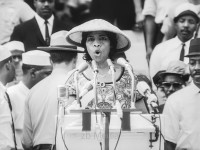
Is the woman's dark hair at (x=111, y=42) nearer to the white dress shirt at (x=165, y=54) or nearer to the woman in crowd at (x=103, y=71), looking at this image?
the woman in crowd at (x=103, y=71)

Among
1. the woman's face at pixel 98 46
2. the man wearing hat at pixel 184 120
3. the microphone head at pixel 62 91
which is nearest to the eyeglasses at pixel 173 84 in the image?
the man wearing hat at pixel 184 120

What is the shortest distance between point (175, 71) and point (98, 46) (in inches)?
Answer: 101

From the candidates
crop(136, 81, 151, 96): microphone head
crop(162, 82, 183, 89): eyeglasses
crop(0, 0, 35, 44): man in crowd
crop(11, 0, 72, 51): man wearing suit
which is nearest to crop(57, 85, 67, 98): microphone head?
crop(136, 81, 151, 96): microphone head

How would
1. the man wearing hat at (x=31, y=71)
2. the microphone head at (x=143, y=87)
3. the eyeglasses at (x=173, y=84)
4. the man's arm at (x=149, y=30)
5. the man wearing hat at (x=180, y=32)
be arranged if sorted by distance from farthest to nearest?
the man's arm at (x=149, y=30) → the man wearing hat at (x=180, y=32) → the eyeglasses at (x=173, y=84) → the man wearing hat at (x=31, y=71) → the microphone head at (x=143, y=87)

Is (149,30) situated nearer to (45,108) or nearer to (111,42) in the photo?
(45,108)

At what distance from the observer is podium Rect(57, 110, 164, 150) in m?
Result: 5.55

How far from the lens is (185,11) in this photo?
32.9 ft

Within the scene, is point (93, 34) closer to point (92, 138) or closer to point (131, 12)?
point (92, 138)

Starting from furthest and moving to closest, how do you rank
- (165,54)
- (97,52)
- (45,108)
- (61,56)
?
(165,54) < (61,56) < (45,108) < (97,52)

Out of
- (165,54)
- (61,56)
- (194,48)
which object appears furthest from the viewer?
(165,54)

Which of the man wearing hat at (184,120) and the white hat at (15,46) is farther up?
the white hat at (15,46)

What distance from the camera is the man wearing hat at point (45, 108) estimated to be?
7793mm

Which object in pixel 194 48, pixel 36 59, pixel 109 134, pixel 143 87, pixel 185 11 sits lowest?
pixel 109 134

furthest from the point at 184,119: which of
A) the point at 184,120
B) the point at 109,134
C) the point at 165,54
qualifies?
the point at 165,54
